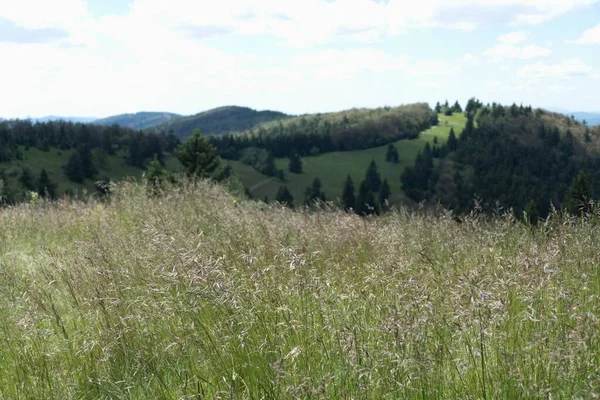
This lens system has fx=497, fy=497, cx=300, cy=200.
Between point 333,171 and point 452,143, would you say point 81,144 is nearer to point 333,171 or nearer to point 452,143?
point 333,171

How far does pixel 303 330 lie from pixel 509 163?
157 meters

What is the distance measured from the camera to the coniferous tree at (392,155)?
534 feet

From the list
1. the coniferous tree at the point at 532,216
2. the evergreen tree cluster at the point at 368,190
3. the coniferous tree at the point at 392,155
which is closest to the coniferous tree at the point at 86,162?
the evergreen tree cluster at the point at 368,190

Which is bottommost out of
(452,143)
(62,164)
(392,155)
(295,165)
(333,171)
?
(333,171)

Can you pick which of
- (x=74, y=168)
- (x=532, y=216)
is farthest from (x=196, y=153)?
(x=74, y=168)

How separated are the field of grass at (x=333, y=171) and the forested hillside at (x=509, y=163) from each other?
961cm

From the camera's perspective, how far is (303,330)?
3.50 m

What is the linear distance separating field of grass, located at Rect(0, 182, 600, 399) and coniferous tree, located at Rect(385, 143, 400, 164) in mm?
160612

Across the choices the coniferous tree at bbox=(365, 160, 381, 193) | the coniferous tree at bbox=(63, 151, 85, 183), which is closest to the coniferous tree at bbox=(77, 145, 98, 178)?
the coniferous tree at bbox=(63, 151, 85, 183)

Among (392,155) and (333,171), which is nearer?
(333,171)

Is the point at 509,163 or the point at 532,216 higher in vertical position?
the point at 532,216

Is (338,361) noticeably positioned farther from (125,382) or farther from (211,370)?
(125,382)

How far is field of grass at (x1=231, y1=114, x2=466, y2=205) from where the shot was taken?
13512cm

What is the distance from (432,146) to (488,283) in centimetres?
17872
